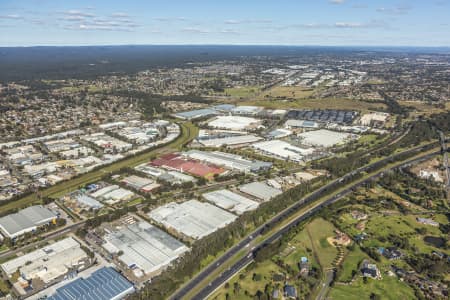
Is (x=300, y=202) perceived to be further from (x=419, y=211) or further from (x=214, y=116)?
(x=214, y=116)

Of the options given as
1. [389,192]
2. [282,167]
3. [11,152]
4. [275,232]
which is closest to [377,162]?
[389,192]

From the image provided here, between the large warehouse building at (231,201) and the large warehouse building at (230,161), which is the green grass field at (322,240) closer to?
the large warehouse building at (231,201)

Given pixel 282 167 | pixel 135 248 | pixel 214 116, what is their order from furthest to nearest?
pixel 214 116
pixel 282 167
pixel 135 248

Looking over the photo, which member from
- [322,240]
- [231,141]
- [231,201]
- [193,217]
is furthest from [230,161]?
[322,240]

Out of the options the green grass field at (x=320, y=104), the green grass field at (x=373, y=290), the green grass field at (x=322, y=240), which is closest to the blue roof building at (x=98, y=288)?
the green grass field at (x=373, y=290)

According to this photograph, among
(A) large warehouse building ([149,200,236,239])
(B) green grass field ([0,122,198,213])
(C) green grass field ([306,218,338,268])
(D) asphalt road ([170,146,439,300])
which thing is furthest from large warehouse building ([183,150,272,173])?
(C) green grass field ([306,218,338,268])

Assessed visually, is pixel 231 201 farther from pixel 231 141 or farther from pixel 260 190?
pixel 231 141
